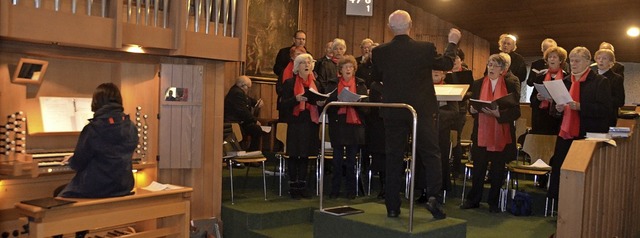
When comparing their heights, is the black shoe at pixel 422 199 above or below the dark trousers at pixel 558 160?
below

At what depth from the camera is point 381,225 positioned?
433 cm

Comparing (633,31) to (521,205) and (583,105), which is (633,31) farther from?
(521,205)

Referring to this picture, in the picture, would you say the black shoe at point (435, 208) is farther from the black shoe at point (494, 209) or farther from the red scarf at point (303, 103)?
the red scarf at point (303, 103)

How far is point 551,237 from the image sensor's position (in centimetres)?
502

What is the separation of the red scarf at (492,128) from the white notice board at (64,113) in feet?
11.3

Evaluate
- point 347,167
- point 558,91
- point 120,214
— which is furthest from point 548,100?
point 120,214

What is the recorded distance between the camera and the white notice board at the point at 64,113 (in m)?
5.18

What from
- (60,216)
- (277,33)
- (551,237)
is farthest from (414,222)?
(277,33)

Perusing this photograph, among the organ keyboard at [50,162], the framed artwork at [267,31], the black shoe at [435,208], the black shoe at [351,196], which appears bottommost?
the black shoe at [351,196]

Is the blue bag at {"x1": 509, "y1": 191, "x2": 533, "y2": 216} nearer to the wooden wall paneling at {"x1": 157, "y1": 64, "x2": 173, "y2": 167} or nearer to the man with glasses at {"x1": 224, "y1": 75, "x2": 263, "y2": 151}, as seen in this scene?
the wooden wall paneling at {"x1": 157, "y1": 64, "x2": 173, "y2": 167}

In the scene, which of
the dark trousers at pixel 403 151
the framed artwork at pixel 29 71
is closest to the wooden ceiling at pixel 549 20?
the dark trousers at pixel 403 151

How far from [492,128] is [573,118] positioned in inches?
27.1

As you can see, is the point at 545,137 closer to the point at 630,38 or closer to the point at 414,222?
the point at 414,222

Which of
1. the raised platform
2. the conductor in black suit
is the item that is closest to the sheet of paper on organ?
the conductor in black suit
